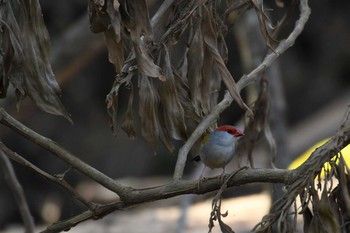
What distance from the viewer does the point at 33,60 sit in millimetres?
4344

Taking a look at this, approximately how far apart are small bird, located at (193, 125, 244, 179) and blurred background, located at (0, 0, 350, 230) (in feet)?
26.8

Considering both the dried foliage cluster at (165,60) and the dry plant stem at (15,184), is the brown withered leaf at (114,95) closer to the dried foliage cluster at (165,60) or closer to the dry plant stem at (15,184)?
the dried foliage cluster at (165,60)

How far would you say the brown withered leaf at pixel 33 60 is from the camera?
14.1 ft

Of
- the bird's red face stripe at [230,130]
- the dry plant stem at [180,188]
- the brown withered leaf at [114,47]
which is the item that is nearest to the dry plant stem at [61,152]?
the dry plant stem at [180,188]

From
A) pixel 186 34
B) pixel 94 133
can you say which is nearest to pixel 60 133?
pixel 94 133

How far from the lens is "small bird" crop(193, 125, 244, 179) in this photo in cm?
512

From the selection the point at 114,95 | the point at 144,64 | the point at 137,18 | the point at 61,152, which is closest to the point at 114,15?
the point at 137,18

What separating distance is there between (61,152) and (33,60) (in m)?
0.46

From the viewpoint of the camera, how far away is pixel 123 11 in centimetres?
411

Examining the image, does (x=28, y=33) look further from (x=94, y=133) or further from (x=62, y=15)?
(x=94, y=133)

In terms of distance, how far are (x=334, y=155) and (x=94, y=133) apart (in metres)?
11.7

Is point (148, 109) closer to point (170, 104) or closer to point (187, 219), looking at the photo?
point (170, 104)

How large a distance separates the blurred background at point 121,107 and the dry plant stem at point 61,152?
909 centimetres

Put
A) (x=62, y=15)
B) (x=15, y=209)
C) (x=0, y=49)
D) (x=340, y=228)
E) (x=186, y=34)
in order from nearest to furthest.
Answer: (x=340, y=228) < (x=0, y=49) < (x=186, y=34) < (x=62, y=15) < (x=15, y=209)
